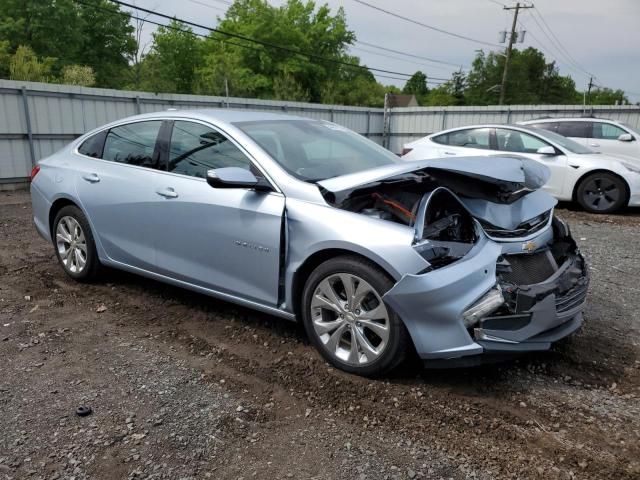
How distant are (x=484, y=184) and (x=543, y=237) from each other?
51 cm

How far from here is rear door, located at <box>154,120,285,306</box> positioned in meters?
3.43

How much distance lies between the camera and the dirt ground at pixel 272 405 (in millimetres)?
2428

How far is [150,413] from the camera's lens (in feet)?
9.30

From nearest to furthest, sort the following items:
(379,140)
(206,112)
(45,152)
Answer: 1. (206,112)
2. (45,152)
3. (379,140)

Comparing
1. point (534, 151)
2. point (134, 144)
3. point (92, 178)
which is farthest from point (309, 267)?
point (534, 151)

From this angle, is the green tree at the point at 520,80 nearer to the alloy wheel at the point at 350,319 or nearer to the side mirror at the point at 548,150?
the side mirror at the point at 548,150

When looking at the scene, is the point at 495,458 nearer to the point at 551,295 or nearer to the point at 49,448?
the point at 551,295

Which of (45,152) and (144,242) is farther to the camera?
(45,152)

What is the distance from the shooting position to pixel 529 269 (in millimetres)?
3160

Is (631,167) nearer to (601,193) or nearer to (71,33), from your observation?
(601,193)

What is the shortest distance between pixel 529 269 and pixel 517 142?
22.6ft

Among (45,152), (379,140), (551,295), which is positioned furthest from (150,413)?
(379,140)

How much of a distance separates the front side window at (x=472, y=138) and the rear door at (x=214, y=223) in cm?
691

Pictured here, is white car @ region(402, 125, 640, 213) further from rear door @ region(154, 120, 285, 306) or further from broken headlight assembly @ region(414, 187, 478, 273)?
rear door @ region(154, 120, 285, 306)
